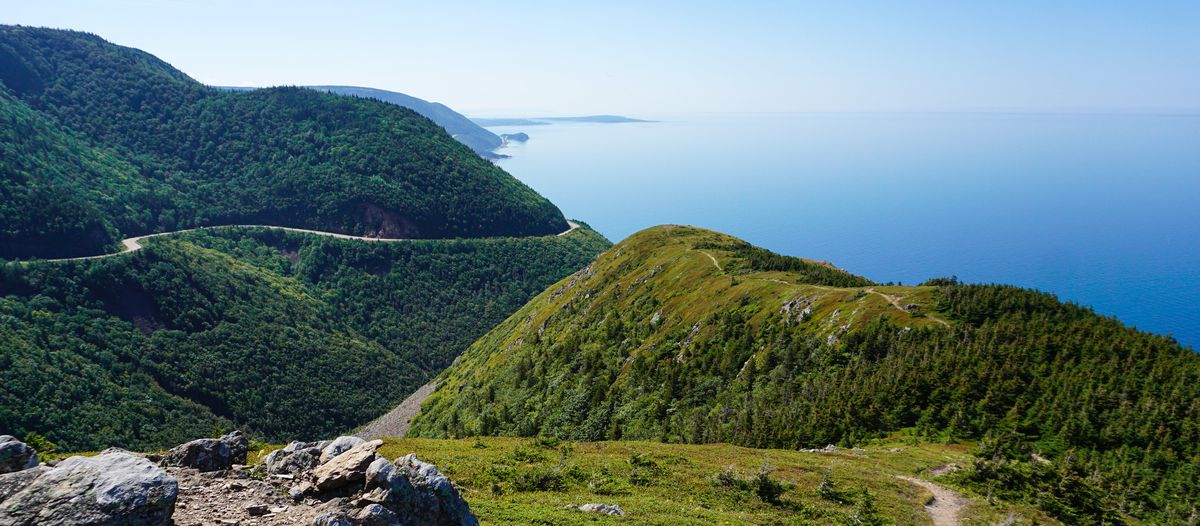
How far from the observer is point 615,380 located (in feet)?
262

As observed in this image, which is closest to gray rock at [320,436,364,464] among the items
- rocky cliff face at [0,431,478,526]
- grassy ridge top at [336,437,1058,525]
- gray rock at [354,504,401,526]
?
rocky cliff face at [0,431,478,526]

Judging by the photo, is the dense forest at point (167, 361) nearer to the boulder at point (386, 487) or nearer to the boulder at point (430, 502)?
the boulder at point (386, 487)

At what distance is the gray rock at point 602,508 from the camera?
86.9 ft

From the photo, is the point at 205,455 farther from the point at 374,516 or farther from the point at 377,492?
the point at 374,516

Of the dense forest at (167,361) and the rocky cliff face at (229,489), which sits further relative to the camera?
the dense forest at (167,361)

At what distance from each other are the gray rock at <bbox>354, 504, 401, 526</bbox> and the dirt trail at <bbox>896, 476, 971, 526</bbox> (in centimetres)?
2606

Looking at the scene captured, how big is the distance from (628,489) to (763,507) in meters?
7.08

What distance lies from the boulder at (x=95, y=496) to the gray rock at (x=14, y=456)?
268 cm

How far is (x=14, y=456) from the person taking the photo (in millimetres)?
17688

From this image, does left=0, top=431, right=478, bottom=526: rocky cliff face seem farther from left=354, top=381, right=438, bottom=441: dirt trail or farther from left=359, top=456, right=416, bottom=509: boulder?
left=354, top=381, right=438, bottom=441: dirt trail

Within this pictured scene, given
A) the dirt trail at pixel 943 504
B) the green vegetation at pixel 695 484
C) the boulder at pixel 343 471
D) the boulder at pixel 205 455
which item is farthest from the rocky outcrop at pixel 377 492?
the dirt trail at pixel 943 504

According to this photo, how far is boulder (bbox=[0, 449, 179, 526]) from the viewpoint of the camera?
47.8 feet

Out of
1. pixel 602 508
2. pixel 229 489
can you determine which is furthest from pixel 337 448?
pixel 602 508

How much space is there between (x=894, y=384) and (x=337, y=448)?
42.2 metres
